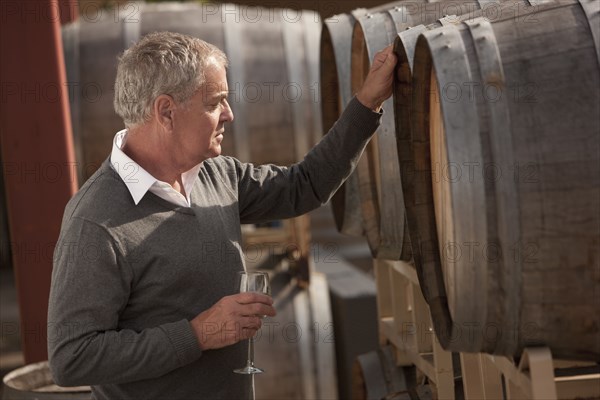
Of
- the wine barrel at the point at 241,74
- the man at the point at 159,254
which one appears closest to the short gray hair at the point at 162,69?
the man at the point at 159,254

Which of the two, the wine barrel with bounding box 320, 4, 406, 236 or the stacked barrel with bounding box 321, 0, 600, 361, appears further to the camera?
the wine barrel with bounding box 320, 4, 406, 236

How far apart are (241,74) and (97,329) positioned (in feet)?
8.47

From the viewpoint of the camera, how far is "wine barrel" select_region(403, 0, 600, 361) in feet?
6.66

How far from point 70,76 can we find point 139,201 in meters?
2.50

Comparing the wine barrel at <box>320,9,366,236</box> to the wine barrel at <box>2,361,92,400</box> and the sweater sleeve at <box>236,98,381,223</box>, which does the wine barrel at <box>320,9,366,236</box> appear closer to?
the sweater sleeve at <box>236,98,381,223</box>

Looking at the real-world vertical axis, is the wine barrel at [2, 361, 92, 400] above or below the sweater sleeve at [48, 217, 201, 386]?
below

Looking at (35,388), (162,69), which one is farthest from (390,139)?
(35,388)

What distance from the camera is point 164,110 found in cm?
268

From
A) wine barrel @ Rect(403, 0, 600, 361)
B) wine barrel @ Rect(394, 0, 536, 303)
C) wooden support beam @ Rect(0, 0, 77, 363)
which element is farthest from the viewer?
wooden support beam @ Rect(0, 0, 77, 363)

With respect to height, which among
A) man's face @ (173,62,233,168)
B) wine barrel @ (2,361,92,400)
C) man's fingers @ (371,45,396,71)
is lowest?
wine barrel @ (2,361,92,400)

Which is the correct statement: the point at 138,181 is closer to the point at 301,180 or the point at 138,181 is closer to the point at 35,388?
the point at 301,180

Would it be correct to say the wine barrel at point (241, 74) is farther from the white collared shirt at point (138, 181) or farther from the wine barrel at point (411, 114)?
the wine barrel at point (411, 114)

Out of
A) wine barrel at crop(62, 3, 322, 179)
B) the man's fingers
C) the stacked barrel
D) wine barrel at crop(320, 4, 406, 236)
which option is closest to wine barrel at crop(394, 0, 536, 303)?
the man's fingers

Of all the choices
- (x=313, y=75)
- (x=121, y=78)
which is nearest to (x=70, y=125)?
(x=313, y=75)
